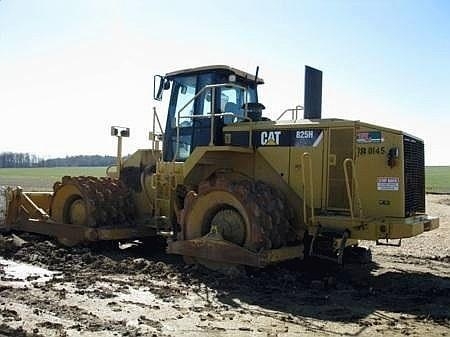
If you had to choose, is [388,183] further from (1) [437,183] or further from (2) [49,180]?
(2) [49,180]

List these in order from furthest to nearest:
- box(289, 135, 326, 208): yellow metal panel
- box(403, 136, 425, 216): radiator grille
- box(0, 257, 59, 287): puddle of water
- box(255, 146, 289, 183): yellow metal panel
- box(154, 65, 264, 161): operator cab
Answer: box(154, 65, 264, 161): operator cab, box(255, 146, 289, 183): yellow metal panel, box(289, 135, 326, 208): yellow metal panel, box(403, 136, 425, 216): radiator grille, box(0, 257, 59, 287): puddle of water

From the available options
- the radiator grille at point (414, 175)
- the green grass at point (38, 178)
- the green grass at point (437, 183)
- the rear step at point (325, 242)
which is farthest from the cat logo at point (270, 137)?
the green grass at point (38, 178)

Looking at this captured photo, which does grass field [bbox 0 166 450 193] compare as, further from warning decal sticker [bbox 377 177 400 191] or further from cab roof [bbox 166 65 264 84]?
warning decal sticker [bbox 377 177 400 191]

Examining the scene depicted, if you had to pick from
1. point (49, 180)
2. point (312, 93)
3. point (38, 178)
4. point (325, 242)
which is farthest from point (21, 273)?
point (38, 178)

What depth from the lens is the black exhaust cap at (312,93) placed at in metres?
10.6

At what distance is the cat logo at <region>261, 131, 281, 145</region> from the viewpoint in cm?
953

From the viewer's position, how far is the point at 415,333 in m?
6.04

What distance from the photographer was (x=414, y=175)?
9148 mm

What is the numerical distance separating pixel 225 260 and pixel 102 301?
2293 millimetres

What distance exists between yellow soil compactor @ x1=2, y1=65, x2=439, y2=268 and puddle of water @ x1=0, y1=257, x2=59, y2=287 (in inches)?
62.5

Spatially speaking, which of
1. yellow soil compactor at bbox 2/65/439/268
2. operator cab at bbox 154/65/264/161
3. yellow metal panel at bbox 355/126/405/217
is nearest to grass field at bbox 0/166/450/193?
yellow soil compactor at bbox 2/65/439/268

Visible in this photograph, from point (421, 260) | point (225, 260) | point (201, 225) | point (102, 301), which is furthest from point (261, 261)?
point (421, 260)

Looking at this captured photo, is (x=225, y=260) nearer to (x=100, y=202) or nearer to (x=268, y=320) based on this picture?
(x=268, y=320)

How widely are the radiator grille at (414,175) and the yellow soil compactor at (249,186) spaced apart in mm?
18
